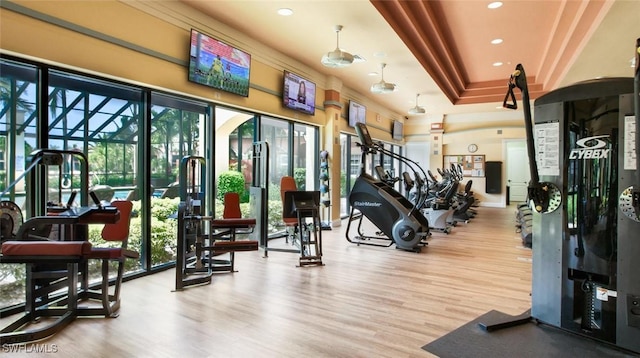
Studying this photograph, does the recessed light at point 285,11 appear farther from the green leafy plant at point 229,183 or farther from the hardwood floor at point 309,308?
the hardwood floor at point 309,308

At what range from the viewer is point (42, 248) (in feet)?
8.70

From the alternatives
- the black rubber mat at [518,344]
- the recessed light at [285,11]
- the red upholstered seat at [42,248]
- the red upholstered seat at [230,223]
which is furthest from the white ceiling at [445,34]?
the black rubber mat at [518,344]

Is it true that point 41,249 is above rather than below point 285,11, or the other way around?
below

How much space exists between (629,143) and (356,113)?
7.08 meters

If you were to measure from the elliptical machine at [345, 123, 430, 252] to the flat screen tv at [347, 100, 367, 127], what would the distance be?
2.84 meters

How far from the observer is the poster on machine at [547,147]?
2797mm

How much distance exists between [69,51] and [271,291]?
311cm

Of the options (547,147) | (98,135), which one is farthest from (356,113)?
(547,147)

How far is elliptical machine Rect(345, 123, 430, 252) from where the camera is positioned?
5714 millimetres

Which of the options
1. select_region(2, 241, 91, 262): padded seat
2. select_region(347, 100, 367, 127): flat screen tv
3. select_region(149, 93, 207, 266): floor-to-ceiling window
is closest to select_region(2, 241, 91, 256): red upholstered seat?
select_region(2, 241, 91, 262): padded seat

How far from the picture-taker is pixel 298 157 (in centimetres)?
761

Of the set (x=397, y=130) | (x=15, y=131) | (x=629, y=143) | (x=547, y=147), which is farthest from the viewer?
(x=397, y=130)

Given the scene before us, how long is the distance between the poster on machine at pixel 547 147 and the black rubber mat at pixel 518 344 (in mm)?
1276

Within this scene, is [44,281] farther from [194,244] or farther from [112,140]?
[112,140]
